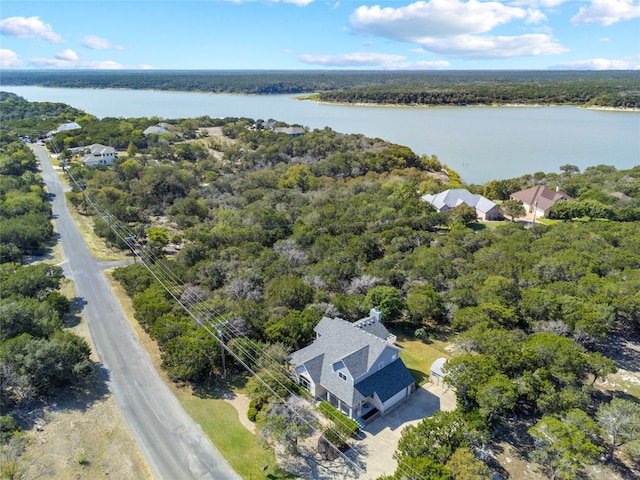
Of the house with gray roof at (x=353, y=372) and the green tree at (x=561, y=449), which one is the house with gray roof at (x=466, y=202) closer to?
the house with gray roof at (x=353, y=372)

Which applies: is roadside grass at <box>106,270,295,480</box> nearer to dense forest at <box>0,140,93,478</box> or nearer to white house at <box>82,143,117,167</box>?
dense forest at <box>0,140,93,478</box>

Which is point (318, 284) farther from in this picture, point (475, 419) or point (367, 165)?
point (367, 165)

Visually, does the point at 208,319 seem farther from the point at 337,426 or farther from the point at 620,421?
the point at 620,421

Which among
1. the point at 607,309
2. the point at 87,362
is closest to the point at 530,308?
the point at 607,309

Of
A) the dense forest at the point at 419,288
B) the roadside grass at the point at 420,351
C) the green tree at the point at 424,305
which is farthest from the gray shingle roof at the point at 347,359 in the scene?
the green tree at the point at 424,305

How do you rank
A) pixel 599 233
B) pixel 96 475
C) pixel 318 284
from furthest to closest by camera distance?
pixel 599 233 < pixel 318 284 < pixel 96 475

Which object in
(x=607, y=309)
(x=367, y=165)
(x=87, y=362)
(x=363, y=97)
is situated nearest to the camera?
(x=87, y=362)
